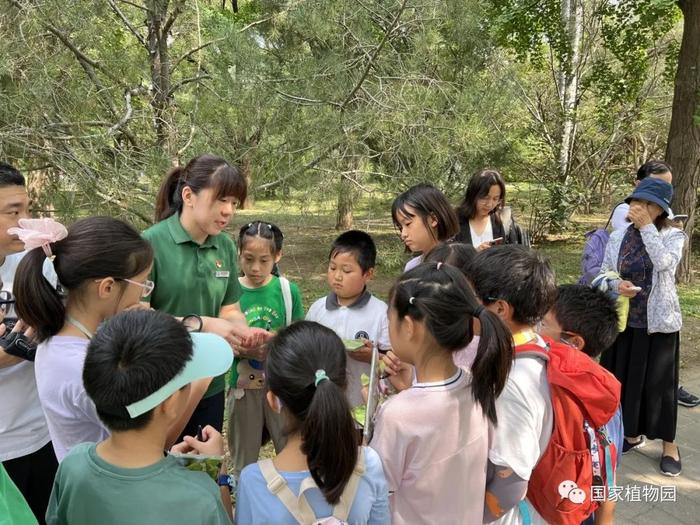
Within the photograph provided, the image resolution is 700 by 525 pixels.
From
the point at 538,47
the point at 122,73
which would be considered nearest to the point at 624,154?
the point at 538,47

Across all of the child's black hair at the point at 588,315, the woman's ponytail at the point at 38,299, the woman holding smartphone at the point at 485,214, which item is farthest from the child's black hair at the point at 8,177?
the woman holding smartphone at the point at 485,214

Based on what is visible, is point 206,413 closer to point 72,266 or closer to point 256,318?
point 256,318

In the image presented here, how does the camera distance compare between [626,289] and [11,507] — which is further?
[626,289]

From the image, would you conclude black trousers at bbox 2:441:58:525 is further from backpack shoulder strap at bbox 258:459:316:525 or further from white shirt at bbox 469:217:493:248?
white shirt at bbox 469:217:493:248

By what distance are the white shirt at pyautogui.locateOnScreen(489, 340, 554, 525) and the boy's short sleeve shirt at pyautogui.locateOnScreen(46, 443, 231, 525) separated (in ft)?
2.47

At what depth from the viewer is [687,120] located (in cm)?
595

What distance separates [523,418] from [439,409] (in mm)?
290

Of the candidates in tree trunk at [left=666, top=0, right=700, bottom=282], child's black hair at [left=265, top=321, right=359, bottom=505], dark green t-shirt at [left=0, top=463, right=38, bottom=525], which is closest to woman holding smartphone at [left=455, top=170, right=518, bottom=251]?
child's black hair at [left=265, top=321, right=359, bottom=505]

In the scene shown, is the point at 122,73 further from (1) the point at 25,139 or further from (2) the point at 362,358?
(2) the point at 362,358

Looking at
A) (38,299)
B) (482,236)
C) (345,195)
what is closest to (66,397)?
(38,299)

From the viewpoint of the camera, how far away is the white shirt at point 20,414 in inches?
63.5

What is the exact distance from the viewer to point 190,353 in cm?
115

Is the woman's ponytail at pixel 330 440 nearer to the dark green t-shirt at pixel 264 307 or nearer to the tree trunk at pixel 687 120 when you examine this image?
the dark green t-shirt at pixel 264 307

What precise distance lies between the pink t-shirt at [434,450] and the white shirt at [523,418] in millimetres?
56
